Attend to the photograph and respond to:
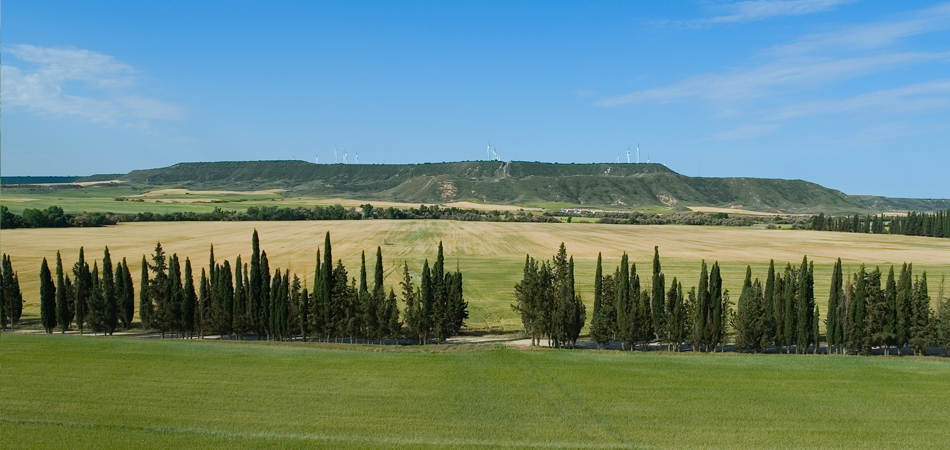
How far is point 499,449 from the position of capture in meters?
28.8

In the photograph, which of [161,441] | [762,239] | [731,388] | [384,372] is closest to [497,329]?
[384,372]

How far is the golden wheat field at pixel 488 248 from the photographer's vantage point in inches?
3378

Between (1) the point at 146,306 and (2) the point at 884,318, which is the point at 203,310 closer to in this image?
(1) the point at 146,306

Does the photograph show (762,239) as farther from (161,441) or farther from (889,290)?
(161,441)

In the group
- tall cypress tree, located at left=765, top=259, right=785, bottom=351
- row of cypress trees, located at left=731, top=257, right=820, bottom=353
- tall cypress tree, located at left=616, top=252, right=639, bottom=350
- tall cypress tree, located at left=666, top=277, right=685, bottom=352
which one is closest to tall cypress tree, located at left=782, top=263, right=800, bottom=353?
row of cypress trees, located at left=731, top=257, right=820, bottom=353

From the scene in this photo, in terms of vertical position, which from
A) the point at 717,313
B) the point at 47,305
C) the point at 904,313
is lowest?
the point at 47,305

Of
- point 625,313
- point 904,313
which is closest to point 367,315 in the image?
point 625,313

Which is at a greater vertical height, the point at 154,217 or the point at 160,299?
the point at 154,217

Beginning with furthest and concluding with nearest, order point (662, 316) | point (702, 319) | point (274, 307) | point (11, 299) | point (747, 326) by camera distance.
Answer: point (11, 299) → point (274, 307) → point (662, 316) → point (702, 319) → point (747, 326)

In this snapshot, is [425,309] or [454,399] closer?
[454,399]

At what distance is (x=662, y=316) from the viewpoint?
55.5m

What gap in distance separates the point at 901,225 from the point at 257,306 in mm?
180290

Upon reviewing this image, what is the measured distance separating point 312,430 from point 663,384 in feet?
69.3

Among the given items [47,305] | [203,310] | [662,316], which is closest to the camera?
[662,316]
